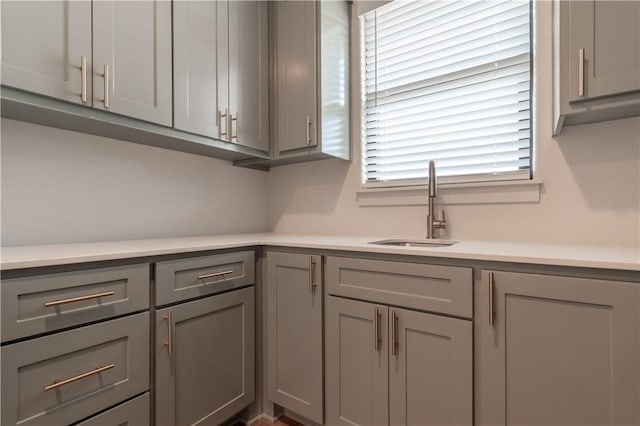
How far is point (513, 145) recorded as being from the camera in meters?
1.64

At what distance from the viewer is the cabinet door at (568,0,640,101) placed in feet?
3.47

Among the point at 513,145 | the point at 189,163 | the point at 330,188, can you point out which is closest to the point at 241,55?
the point at 189,163

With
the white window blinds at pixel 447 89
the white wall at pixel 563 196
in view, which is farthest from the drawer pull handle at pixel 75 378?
the white window blinds at pixel 447 89

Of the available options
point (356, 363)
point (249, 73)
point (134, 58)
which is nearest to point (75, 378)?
point (356, 363)

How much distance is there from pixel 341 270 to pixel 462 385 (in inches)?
24.6

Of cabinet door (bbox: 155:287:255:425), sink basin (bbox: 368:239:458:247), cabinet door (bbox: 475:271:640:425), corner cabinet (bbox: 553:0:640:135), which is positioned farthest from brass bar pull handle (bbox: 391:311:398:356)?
corner cabinet (bbox: 553:0:640:135)

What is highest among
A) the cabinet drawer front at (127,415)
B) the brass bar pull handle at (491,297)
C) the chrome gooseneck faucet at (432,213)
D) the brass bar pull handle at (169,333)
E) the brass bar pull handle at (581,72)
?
the brass bar pull handle at (581,72)

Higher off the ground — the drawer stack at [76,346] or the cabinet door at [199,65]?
the cabinet door at [199,65]

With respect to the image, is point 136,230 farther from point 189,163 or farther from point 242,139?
point 242,139

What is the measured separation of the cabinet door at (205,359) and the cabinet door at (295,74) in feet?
3.11

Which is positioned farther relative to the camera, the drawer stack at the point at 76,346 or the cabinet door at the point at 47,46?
the cabinet door at the point at 47,46

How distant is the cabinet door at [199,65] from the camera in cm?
158

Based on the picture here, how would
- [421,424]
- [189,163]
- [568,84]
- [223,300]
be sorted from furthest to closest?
[189,163], [223,300], [421,424], [568,84]

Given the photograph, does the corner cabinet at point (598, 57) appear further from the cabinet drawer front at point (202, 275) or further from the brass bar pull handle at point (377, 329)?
the cabinet drawer front at point (202, 275)
